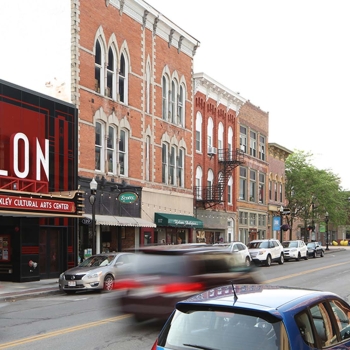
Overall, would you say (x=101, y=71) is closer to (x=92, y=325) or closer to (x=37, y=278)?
(x=37, y=278)

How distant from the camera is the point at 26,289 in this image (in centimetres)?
2098

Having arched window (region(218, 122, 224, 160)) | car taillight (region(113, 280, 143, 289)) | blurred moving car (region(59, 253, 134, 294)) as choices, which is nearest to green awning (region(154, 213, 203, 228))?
arched window (region(218, 122, 224, 160))

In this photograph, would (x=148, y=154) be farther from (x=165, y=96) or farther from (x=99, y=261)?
(x=99, y=261)

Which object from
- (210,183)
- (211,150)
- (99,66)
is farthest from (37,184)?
(210,183)

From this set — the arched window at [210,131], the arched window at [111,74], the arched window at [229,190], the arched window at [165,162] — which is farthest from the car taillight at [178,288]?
the arched window at [229,190]

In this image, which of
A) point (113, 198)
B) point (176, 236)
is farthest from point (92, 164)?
point (176, 236)

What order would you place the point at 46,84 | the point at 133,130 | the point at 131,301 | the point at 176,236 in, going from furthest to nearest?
the point at 176,236, the point at 133,130, the point at 46,84, the point at 131,301

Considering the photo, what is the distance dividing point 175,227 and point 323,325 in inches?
1262

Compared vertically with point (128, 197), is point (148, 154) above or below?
above

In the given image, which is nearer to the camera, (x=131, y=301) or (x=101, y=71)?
(x=131, y=301)

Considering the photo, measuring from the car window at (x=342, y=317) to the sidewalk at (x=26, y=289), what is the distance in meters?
14.5

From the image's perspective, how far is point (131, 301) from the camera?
10891 millimetres

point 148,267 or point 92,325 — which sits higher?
point 148,267

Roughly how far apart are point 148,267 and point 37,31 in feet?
Answer: 71.5
